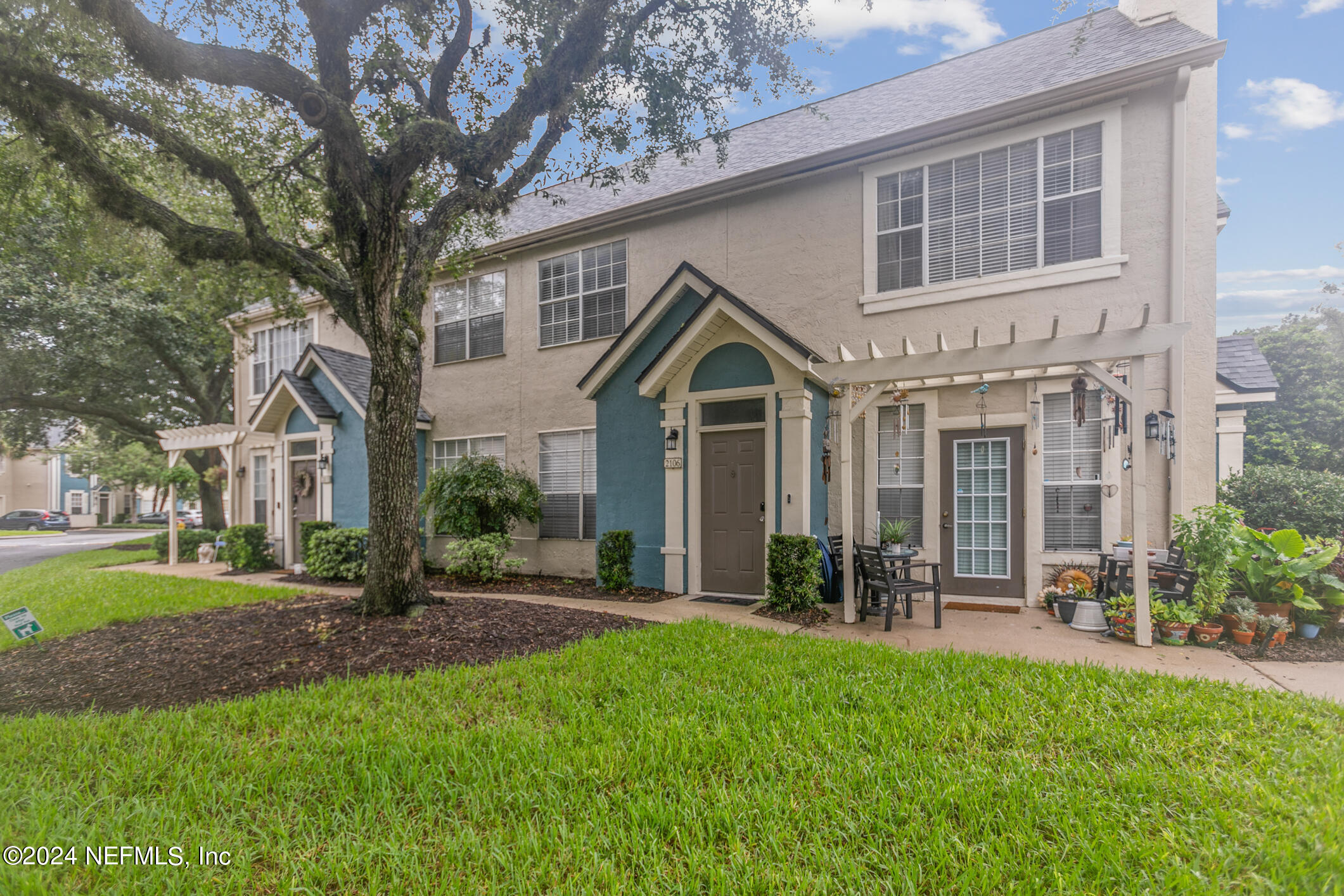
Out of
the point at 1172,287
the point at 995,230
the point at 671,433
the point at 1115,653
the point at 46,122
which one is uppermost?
the point at 46,122

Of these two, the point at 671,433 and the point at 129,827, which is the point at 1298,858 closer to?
the point at 129,827

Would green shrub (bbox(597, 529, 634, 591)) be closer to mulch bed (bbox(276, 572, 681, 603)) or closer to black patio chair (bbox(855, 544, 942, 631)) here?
mulch bed (bbox(276, 572, 681, 603))

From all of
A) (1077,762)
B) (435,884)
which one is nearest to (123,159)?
(435,884)

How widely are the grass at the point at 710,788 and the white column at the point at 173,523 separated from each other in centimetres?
1174

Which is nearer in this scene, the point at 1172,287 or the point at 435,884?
the point at 435,884

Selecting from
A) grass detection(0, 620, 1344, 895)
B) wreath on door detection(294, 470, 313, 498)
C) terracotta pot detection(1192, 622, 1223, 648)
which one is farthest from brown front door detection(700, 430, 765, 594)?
wreath on door detection(294, 470, 313, 498)

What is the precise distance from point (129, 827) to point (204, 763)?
2.00 feet

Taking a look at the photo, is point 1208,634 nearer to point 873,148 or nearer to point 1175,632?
point 1175,632

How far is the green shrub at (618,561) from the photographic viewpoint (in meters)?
8.90

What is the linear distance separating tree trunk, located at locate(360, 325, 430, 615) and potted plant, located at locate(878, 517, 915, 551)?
6.04m

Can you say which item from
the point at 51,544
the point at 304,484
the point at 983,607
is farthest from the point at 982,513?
the point at 51,544

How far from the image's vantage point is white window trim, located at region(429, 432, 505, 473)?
11.4 m

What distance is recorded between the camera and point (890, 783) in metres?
3.00

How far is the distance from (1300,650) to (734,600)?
219 inches
